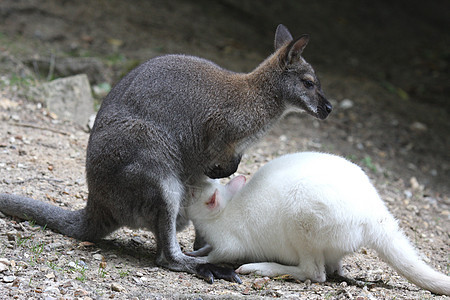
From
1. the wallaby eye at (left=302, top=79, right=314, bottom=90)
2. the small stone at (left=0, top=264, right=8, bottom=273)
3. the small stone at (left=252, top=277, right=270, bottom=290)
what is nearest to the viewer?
the small stone at (left=0, top=264, right=8, bottom=273)

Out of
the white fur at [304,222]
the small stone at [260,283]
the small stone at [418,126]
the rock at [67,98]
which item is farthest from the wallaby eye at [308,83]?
the small stone at [418,126]

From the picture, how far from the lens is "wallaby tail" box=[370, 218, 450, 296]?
4.16 meters

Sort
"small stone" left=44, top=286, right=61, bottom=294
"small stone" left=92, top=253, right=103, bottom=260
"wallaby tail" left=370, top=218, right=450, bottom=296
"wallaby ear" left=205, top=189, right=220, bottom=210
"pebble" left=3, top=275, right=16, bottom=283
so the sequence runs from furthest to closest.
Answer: "wallaby ear" left=205, top=189, right=220, bottom=210
"small stone" left=92, top=253, right=103, bottom=260
"wallaby tail" left=370, top=218, right=450, bottom=296
"pebble" left=3, top=275, right=16, bottom=283
"small stone" left=44, top=286, right=61, bottom=294

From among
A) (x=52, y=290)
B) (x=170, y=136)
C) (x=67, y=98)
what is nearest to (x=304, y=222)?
(x=170, y=136)

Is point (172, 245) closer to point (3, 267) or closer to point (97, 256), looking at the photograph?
point (97, 256)

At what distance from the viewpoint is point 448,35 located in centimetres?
1277

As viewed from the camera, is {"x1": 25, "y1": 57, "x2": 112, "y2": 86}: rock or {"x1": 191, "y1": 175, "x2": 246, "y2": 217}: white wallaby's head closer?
{"x1": 191, "y1": 175, "x2": 246, "y2": 217}: white wallaby's head

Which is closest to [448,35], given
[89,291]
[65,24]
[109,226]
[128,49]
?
[128,49]

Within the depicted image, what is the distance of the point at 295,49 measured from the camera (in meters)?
4.86

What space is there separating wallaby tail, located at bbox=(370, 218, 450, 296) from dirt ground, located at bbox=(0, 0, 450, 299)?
14 centimetres

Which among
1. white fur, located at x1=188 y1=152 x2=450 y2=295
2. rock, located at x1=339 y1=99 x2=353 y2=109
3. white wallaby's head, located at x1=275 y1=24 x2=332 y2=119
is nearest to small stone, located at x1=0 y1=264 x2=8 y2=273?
white fur, located at x1=188 y1=152 x2=450 y2=295

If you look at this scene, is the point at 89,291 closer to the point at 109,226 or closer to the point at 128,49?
the point at 109,226

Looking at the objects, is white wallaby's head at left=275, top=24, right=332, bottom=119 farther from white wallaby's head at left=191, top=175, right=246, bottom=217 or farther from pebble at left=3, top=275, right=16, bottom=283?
pebble at left=3, top=275, right=16, bottom=283

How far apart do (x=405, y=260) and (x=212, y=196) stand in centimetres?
159
